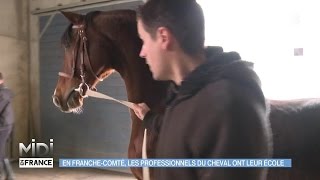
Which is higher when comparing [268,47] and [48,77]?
[268,47]

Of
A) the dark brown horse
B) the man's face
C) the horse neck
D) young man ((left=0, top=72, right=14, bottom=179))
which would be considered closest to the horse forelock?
the dark brown horse

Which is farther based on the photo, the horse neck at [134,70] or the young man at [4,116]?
the young man at [4,116]

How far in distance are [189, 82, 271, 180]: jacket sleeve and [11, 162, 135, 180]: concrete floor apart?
4153 millimetres

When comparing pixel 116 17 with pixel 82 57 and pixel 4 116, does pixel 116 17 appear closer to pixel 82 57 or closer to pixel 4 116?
pixel 82 57

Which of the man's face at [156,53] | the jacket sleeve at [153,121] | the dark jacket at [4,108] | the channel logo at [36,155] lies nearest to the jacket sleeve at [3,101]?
the dark jacket at [4,108]

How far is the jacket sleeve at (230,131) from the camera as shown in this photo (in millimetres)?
657

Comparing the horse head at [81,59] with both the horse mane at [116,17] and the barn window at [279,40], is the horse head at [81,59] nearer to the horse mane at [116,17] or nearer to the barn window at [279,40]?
the horse mane at [116,17]

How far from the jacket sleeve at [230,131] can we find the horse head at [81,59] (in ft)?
3.73

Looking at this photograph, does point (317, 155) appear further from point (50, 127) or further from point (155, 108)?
point (50, 127)

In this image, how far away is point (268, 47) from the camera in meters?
3.45

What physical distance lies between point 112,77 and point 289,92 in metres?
2.56

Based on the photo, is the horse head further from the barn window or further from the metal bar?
the metal bar

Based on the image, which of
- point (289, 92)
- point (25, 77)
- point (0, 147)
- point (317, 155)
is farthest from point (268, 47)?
point (25, 77)

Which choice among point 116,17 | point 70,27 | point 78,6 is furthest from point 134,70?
point 78,6
